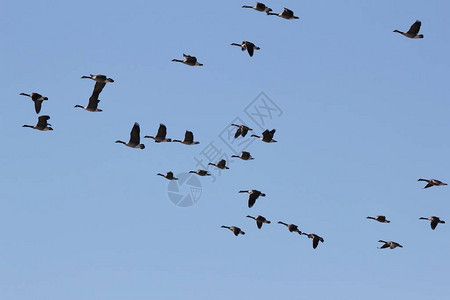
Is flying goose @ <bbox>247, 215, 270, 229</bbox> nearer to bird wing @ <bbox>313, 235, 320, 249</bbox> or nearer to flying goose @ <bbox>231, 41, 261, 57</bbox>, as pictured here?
bird wing @ <bbox>313, 235, 320, 249</bbox>

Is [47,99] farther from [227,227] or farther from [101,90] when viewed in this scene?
[227,227]

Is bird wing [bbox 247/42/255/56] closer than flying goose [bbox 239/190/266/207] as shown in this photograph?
Yes

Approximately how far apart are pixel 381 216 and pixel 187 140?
13281 millimetres

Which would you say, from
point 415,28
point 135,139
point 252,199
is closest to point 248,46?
point 135,139

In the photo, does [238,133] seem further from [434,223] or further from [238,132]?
[434,223]

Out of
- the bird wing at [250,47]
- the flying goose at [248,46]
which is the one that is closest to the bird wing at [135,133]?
the flying goose at [248,46]

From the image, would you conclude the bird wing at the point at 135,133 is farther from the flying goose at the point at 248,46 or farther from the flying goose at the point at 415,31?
the flying goose at the point at 415,31

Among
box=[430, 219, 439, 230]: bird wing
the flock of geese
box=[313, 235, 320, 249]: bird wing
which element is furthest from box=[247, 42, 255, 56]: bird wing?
box=[430, 219, 439, 230]: bird wing

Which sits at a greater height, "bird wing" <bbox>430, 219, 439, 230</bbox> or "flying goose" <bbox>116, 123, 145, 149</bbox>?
"flying goose" <bbox>116, 123, 145, 149</bbox>

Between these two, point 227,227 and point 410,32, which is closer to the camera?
point 410,32

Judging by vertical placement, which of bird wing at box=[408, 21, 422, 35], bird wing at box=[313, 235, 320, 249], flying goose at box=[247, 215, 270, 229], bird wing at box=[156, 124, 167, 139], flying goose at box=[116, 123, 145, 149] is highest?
bird wing at box=[408, 21, 422, 35]

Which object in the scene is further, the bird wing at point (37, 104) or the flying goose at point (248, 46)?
the flying goose at point (248, 46)

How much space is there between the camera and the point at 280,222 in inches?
3649

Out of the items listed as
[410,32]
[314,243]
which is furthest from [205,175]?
[410,32]
